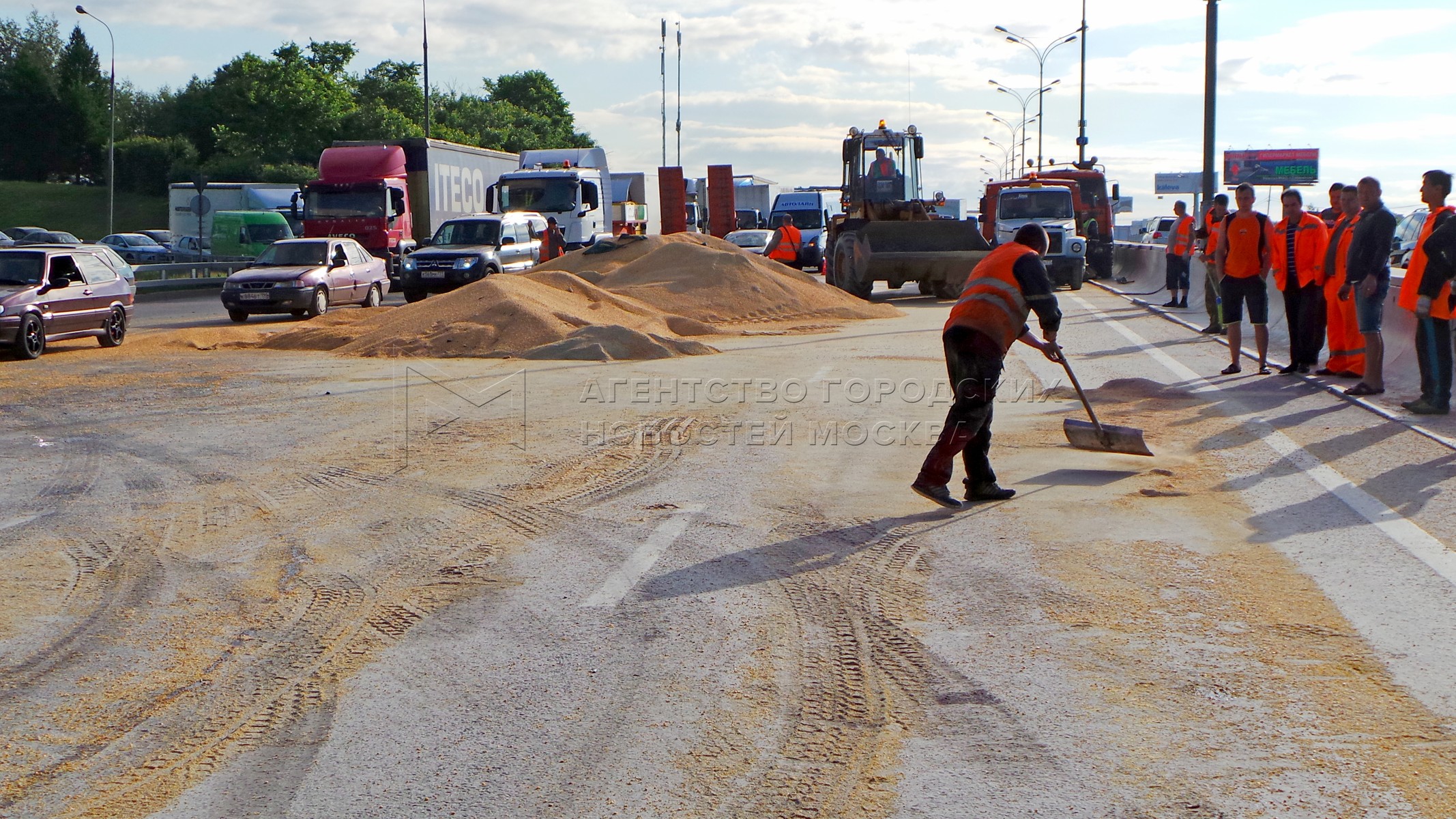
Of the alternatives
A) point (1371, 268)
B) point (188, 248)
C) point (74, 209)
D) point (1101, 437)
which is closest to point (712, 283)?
point (1371, 268)

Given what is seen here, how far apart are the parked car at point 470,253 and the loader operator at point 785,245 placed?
233 inches

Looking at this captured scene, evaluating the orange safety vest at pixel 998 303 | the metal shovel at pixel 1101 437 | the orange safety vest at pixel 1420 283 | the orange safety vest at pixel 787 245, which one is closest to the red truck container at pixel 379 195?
the orange safety vest at pixel 787 245

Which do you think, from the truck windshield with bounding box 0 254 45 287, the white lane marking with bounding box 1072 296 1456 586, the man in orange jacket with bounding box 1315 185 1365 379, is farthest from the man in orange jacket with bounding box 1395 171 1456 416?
the truck windshield with bounding box 0 254 45 287

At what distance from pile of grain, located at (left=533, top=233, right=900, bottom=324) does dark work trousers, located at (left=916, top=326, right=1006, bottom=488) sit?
1373cm

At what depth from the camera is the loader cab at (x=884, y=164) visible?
29.1m

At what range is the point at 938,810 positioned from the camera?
3.54m

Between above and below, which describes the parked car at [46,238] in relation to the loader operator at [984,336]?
above

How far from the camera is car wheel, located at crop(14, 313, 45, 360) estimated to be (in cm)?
1662

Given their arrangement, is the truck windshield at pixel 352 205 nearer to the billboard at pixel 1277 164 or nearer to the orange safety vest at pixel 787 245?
the orange safety vest at pixel 787 245

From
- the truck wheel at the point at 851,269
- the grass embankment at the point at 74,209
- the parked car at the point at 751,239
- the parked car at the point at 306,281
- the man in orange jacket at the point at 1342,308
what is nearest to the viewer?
the man in orange jacket at the point at 1342,308

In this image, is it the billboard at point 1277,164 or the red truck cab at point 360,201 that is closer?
the red truck cab at point 360,201

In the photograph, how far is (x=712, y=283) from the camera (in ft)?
76.1

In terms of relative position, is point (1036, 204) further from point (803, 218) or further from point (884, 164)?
point (803, 218)

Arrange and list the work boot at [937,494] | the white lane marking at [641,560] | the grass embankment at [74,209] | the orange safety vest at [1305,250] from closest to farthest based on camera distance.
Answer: the white lane marking at [641,560]
the work boot at [937,494]
the orange safety vest at [1305,250]
the grass embankment at [74,209]
